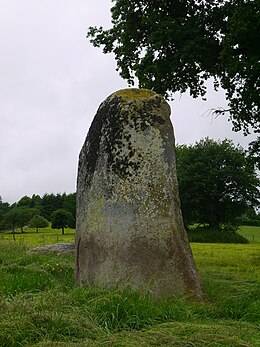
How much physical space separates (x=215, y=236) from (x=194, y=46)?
27432 mm

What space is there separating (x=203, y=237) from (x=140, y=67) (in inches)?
1022

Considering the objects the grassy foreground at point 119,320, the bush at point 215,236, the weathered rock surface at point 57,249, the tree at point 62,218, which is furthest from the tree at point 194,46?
the tree at point 62,218

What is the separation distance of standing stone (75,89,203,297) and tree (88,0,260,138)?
21.6 feet

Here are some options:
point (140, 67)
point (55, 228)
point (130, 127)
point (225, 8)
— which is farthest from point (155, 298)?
point (55, 228)

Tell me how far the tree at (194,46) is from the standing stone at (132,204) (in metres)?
6.59

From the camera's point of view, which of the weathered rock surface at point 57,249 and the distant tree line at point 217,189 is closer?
the weathered rock surface at point 57,249

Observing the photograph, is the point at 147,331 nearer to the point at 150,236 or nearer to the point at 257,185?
the point at 150,236

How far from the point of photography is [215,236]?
39.7m

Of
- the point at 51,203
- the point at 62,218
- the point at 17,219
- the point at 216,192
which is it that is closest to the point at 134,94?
the point at 216,192

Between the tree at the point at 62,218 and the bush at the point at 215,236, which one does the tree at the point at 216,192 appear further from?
the tree at the point at 62,218

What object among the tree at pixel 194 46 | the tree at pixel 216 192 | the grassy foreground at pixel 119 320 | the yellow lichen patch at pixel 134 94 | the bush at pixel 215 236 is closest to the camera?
the grassy foreground at pixel 119 320

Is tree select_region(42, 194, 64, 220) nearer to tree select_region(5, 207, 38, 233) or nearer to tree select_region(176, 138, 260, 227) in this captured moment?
tree select_region(5, 207, 38, 233)

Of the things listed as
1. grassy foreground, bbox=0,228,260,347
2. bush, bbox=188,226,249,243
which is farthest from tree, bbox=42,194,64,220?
grassy foreground, bbox=0,228,260,347

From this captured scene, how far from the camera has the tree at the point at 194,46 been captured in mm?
13477
